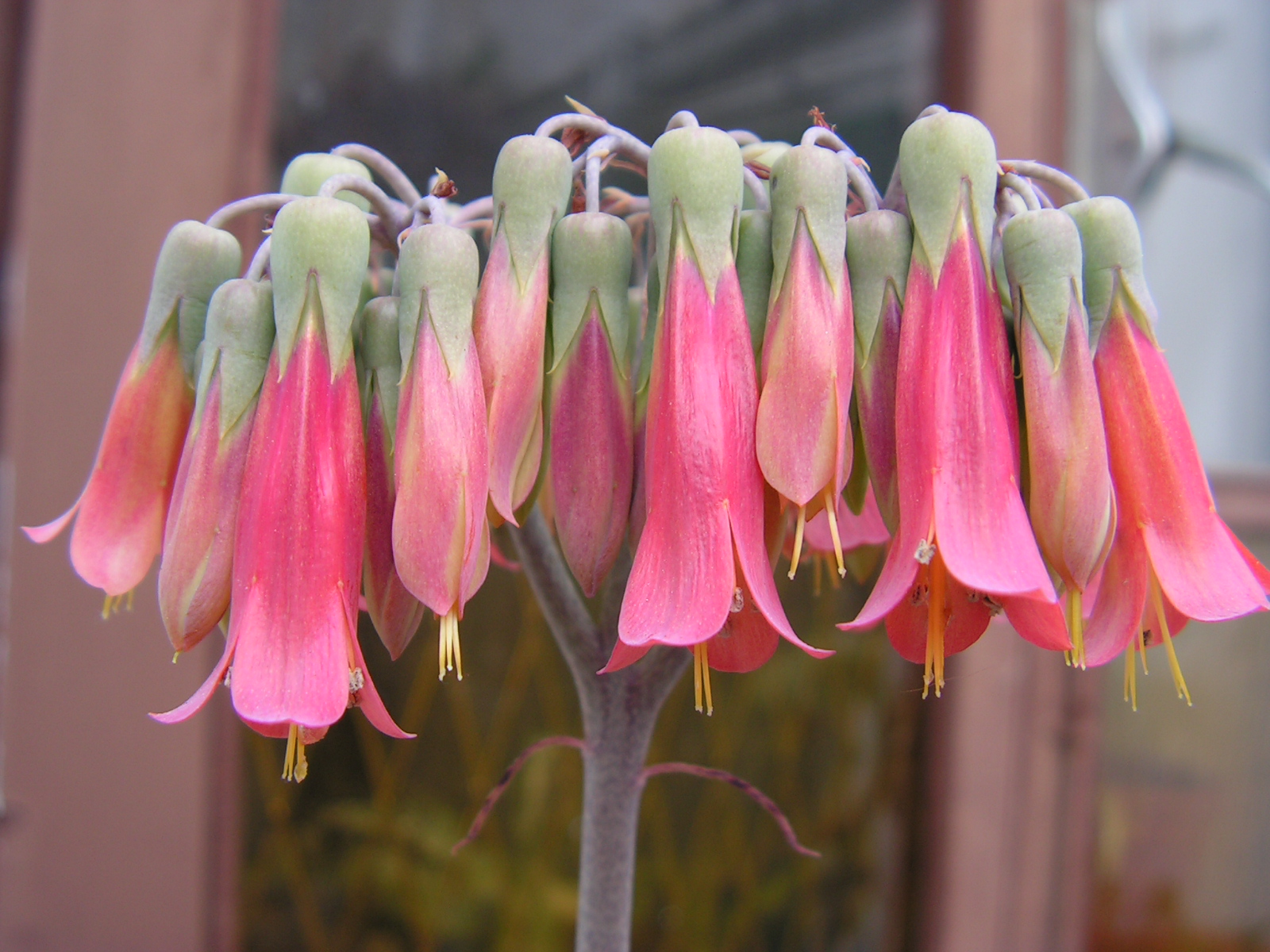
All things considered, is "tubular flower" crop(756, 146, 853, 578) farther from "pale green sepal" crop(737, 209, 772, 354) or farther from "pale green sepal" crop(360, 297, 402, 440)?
"pale green sepal" crop(360, 297, 402, 440)

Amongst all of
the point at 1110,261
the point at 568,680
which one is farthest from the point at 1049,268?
the point at 568,680

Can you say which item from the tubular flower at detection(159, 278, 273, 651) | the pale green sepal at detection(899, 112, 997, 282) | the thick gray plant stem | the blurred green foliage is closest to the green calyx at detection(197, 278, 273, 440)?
the tubular flower at detection(159, 278, 273, 651)

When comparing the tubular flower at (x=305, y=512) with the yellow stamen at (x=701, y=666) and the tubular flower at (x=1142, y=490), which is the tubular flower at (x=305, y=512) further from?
the tubular flower at (x=1142, y=490)

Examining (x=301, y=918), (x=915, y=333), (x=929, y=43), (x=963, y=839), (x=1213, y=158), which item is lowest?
(x=301, y=918)

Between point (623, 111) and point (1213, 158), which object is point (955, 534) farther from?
point (1213, 158)

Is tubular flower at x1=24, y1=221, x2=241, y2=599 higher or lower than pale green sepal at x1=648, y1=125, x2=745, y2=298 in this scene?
lower

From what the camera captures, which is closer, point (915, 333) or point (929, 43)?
point (915, 333)

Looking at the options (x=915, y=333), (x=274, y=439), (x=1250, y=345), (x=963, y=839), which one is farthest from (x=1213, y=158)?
(x=274, y=439)
